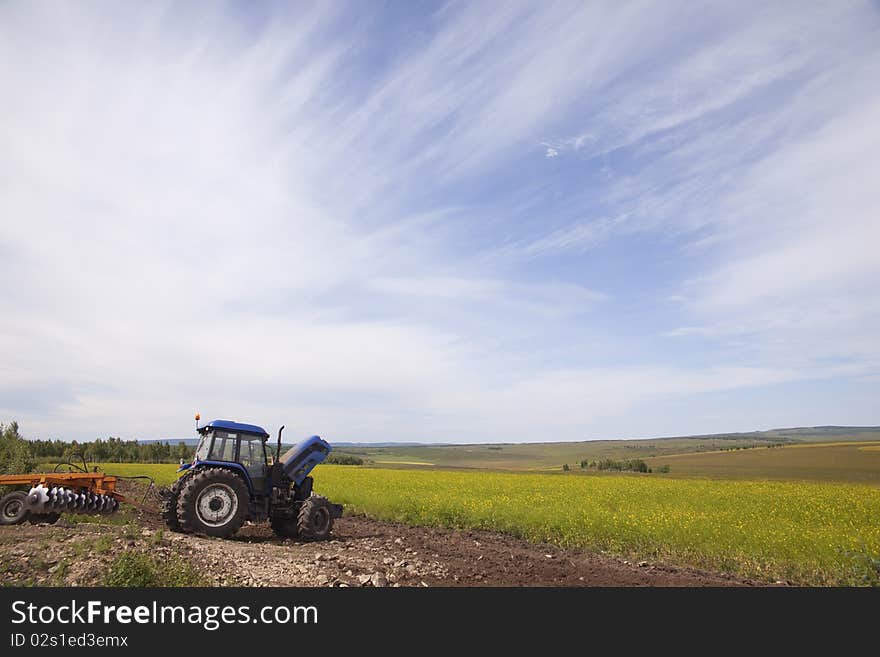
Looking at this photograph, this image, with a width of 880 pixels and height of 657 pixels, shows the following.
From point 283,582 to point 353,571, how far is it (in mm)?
1527

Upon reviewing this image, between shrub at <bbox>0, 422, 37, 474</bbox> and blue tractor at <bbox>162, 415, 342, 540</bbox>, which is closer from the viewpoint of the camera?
blue tractor at <bbox>162, 415, 342, 540</bbox>

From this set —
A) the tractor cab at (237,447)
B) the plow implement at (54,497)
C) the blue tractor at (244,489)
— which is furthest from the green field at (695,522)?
the plow implement at (54,497)

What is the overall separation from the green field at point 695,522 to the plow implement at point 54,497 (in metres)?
8.08

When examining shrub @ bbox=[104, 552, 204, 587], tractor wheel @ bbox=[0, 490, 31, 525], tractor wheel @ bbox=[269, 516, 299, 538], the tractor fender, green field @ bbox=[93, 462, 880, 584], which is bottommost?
green field @ bbox=[93, 462, 880, 584]

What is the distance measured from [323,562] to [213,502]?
3626mm

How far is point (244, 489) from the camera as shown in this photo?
1245 centimetres

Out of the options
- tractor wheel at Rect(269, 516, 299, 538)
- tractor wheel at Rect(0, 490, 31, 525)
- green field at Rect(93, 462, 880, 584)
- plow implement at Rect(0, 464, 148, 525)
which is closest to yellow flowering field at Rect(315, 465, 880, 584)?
green field at Rect(93, 462, 880, 584)

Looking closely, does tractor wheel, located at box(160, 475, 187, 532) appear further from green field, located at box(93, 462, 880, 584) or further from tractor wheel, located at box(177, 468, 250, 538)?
green field, located at box(93, 462, 880, 584)

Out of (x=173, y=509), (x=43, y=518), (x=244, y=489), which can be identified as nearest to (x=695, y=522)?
(x=244, y=489)

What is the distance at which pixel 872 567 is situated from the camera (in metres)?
10.7

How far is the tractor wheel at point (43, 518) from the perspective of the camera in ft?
42.1

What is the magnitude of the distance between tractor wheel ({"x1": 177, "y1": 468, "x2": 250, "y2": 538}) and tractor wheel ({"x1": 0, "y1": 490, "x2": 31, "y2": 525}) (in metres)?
3.82

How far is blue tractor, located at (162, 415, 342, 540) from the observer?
12.1 meters
